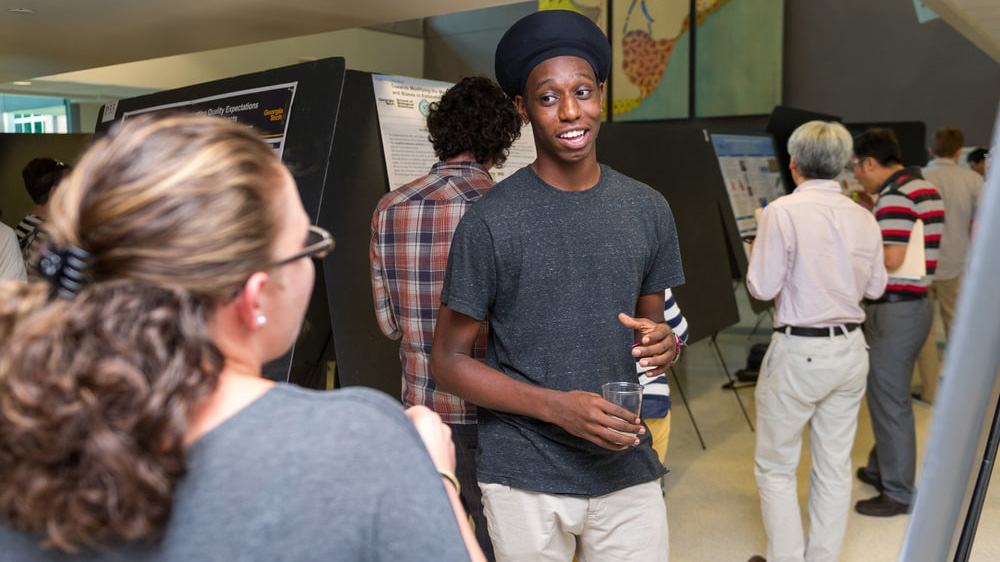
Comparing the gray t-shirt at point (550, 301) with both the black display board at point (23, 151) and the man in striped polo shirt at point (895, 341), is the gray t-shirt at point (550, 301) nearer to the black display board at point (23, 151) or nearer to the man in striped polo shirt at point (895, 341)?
the man in striped polo shirt at point (895, 341)

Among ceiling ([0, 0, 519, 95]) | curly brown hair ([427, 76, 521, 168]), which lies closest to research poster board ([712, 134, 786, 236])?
ceiling ([0, 0, 519, 95])

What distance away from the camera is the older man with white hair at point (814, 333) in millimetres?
3182

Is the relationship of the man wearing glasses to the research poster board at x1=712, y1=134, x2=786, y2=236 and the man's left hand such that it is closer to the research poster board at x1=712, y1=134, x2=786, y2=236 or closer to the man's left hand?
the man's left hand

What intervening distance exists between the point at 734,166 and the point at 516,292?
→ 488cm

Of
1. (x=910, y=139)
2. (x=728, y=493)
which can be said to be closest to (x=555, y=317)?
(x=728, y=493)

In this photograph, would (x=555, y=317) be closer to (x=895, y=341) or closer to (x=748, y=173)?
(x=895, y=341)

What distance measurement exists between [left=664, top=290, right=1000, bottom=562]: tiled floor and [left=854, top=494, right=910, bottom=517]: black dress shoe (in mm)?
33

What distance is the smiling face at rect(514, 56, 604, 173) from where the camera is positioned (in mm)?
1742

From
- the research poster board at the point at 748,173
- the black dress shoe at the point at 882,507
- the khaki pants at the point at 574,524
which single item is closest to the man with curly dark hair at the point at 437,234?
the khaki pants at the point at 574,524

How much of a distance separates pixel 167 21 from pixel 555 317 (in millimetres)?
2515

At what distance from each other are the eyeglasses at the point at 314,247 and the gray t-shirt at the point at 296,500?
0.51ft

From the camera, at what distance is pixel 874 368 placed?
411 centimetres

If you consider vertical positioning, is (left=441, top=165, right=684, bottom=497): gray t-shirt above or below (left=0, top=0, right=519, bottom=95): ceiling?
below

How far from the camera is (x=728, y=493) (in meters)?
4.41
